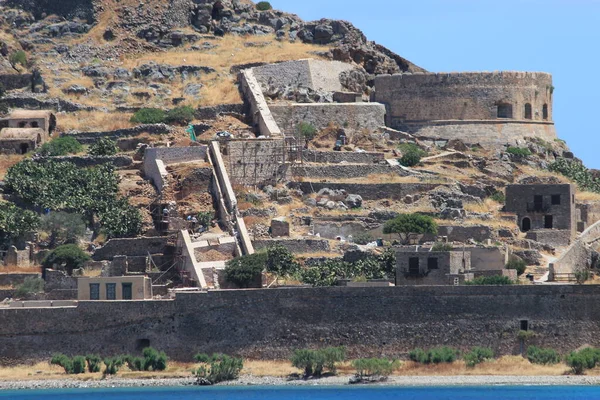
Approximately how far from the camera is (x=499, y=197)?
85.9 metres

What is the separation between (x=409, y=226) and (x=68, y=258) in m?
13.1

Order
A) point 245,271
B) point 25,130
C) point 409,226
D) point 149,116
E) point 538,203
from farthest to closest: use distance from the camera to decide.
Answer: point 149,116
point 25,130
point 538,203
point 409,226
point 245,271

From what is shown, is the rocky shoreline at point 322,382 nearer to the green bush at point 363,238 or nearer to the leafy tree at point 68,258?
the leafy tree at point 68,258

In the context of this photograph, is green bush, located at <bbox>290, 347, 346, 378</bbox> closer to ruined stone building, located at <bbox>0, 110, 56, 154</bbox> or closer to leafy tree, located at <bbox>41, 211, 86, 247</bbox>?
leafy tree, located at <bbox>41, 211, 86, 247</bbox>

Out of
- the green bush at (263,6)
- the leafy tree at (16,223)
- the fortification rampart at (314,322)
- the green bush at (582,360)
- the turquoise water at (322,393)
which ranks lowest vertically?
the turquoise water at (322,393)

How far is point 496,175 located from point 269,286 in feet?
57.1

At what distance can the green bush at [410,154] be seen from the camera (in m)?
88.2

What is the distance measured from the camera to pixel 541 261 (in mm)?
78562

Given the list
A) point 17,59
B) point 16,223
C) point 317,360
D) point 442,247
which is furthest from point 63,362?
point 17,59

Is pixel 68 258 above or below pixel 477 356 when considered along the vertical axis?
above

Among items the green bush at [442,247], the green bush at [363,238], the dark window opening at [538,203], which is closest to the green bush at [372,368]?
the green bush at [442,247]

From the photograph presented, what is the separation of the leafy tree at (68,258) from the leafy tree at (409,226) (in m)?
11.8

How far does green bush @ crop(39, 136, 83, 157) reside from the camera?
290 ft

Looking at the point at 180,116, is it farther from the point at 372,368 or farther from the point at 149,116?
the point at 372,368
